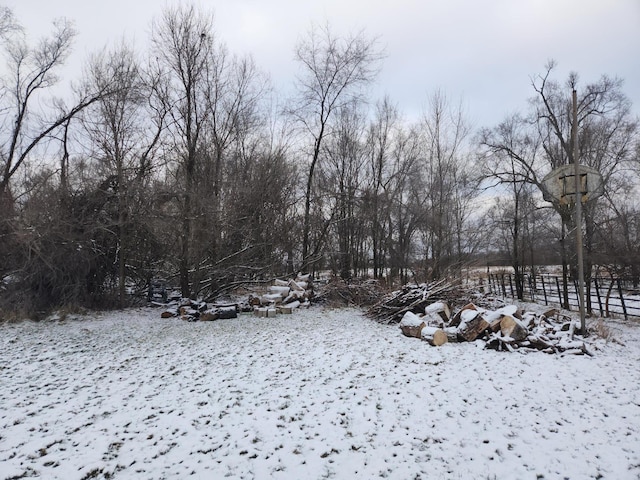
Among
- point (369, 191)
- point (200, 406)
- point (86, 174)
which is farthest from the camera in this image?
point (369, 191)

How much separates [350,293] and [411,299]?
10.9 ft

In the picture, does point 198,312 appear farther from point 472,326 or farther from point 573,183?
point 573,183

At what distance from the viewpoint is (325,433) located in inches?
131

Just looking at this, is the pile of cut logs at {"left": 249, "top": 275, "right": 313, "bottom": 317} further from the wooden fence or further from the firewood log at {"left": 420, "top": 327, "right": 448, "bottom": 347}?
the wooden fence

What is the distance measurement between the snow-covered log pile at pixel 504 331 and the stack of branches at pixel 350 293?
443 centimetres

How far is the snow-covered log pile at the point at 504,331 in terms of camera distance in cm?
587

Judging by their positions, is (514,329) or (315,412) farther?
(514,329)

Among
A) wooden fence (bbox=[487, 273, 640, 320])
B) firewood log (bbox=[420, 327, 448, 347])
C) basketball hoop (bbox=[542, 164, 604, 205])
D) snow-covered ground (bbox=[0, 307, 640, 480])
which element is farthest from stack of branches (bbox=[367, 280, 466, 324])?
wooden fence (bbox=[487, 273, 640, 320])

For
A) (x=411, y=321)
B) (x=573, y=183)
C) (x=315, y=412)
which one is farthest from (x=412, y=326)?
(x=573, y=183)

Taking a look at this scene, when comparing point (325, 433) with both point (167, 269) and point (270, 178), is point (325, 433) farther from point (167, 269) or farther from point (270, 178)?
point (270, 178)

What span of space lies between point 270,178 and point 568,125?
654 inches

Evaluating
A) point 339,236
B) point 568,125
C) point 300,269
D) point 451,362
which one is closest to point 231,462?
point 451,362

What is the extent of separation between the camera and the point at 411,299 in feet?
31.1

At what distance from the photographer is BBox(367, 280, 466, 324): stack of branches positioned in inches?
359
